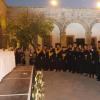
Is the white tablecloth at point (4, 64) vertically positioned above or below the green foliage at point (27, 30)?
below

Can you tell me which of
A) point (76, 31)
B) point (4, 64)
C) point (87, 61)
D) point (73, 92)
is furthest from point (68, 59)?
point (76, 31)

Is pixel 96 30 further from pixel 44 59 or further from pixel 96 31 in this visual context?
pixel 44 59

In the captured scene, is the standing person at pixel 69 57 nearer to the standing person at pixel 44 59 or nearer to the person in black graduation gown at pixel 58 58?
the person in black graduation gown at pixel 58 58

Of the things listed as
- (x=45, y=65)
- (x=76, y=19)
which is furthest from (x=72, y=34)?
(x=45, y=65)

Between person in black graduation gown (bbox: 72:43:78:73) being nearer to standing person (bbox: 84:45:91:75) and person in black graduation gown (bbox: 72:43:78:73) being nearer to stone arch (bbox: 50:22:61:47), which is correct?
standing person (bbox: 84:45:91:75)

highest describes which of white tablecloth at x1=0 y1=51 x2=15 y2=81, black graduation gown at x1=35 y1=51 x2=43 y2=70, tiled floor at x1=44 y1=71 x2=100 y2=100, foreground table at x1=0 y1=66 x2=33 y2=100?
white tablecloth at x1=0 y1=51 x2=15 y2=81

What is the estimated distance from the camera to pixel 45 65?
16.8m

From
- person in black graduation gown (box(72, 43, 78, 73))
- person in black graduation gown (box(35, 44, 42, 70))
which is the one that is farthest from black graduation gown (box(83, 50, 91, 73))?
person in black graduation gown (box(35, 44, 42, 70))

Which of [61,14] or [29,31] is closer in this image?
[29,31]

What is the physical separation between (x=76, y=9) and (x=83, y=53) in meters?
14.9

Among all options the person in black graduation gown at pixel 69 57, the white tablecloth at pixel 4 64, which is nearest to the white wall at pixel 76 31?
the person in black graduation gown at pixel 69 57

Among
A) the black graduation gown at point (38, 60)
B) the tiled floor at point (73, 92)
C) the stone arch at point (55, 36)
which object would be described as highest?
the stone arch at point (55, 36)

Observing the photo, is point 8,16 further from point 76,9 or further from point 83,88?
point 83,88

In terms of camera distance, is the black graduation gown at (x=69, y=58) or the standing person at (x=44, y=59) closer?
the black graduation gown at (x=69, y=58)
